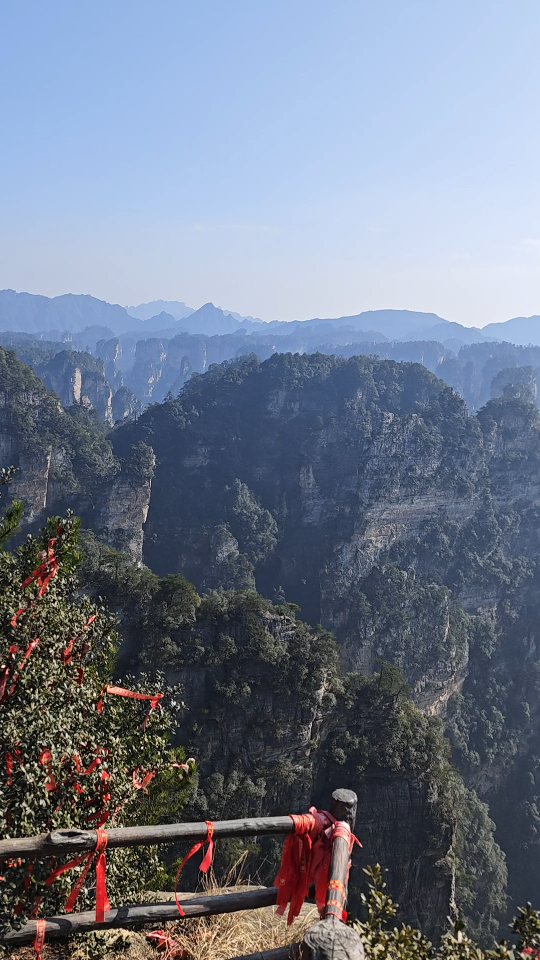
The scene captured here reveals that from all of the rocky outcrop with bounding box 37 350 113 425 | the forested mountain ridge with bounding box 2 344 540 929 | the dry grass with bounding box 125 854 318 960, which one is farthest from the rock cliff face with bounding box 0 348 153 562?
the rocky outcrop with bounding box 37 350 113 425

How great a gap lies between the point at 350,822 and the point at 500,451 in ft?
174

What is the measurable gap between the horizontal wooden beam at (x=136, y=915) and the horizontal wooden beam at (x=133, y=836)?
534 mm

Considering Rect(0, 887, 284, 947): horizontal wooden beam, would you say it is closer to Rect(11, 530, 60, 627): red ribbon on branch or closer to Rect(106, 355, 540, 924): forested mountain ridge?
Rect(11, 530, 60, 627): red ribbon on branch

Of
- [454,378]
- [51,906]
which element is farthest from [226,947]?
[454,378]

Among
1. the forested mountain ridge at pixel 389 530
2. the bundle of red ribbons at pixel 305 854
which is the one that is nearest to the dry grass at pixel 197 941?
the bundle of red ribbons at pixel 305 854

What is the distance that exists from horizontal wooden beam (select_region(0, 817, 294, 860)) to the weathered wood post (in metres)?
0.32

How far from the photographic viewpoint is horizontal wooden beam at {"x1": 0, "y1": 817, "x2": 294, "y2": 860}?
10.8 ft

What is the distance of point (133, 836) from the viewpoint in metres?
3.55

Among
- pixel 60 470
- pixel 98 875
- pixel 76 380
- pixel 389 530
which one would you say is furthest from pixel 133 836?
pixel 76 380

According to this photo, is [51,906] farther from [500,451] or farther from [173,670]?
[500,451]

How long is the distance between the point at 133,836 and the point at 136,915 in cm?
79

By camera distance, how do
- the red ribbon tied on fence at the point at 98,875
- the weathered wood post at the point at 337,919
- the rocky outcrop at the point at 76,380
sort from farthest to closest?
1. the rocky outcrop at the point at 76,380
2. the red ribbon tied on fence at the point at 98,875
3. the weathered wood post at the point at 337,919

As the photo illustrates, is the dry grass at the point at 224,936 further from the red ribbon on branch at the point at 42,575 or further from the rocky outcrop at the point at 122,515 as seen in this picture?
the rocky outcrop at the point at 122,515

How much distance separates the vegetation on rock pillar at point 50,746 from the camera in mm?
3598
